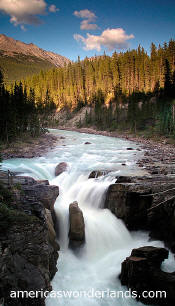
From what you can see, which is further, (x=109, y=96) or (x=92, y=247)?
(x=109, y=96)

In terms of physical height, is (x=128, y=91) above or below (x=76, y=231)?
Answer: above

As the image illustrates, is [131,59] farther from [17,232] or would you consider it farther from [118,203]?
[17,232]

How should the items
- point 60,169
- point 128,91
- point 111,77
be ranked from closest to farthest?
point 60,169
point 128,91
point 111,77

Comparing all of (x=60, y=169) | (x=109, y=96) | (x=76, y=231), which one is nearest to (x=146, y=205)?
(x=76, y=231)

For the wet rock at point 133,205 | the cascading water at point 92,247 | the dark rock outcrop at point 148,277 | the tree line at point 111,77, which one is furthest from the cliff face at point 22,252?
the tree line at point 111,77

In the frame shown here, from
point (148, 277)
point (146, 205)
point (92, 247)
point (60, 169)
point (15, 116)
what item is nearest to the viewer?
point (148, 277)

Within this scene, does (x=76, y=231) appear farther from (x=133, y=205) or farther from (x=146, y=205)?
(x=146, y=205)

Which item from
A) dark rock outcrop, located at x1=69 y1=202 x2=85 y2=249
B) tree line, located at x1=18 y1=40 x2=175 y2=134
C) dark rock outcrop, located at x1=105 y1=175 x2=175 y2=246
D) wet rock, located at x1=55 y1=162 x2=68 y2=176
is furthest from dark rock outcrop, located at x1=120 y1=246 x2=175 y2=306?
tree line, located at x1=18 y1=40 x2=175 y2=134

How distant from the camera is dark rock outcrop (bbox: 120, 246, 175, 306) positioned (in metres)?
5.82

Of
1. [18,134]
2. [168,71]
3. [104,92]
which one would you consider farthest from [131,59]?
[18,134]

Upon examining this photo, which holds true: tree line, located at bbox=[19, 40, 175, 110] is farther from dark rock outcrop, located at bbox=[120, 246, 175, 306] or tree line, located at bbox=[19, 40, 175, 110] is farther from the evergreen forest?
dark rock outcrop, located at bbox=[120, 246, 175, 306]

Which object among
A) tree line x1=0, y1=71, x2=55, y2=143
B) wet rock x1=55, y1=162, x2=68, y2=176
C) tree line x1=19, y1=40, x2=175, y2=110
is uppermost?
tree line x1=19, y1=40, x2=175, y2=110

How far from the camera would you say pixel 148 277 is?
6141 millimetres

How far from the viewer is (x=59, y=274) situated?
7.32 m
